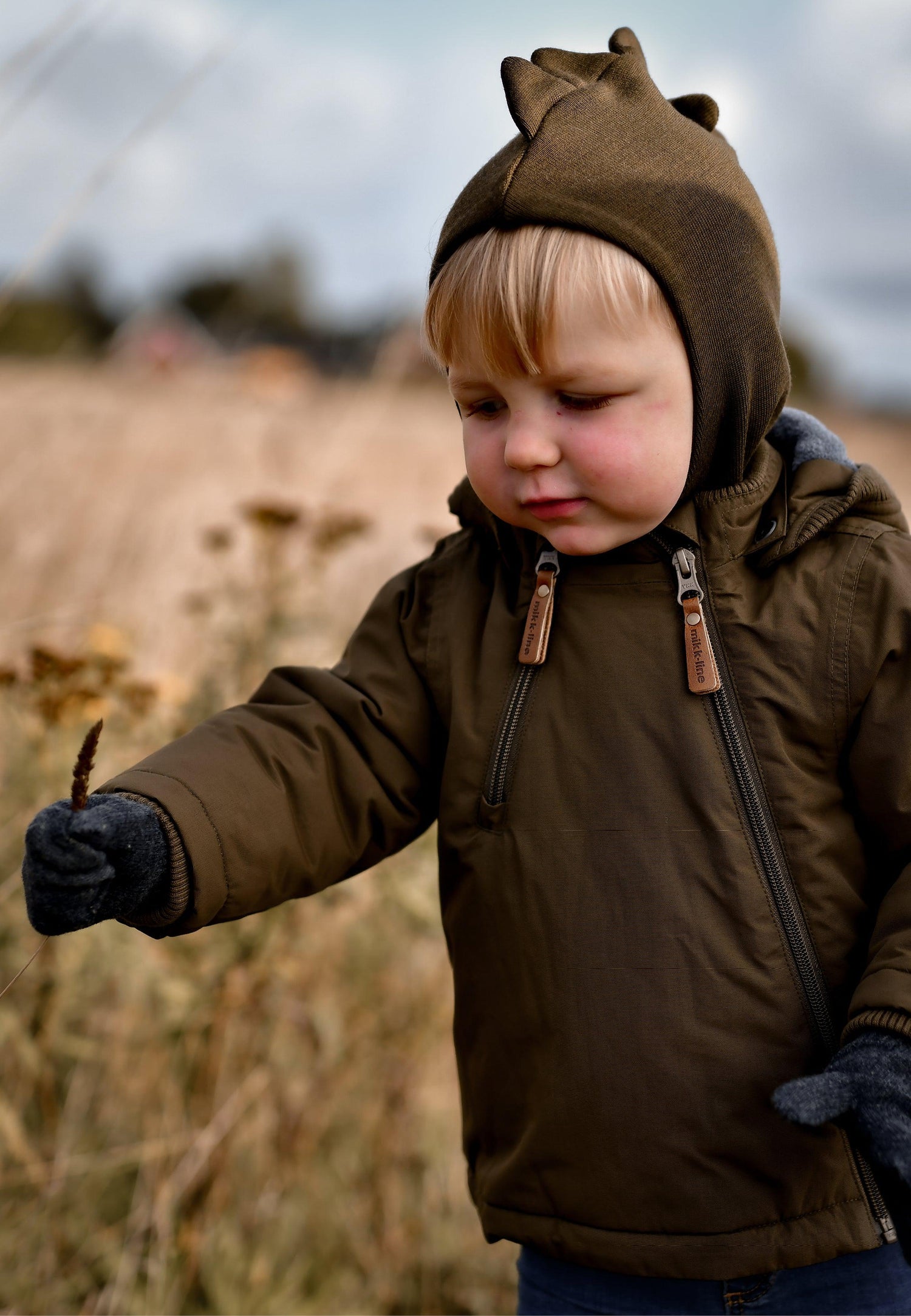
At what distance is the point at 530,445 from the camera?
3.99ft

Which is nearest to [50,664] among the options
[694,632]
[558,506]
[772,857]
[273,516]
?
[273,516]

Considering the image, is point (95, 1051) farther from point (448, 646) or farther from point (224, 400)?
point (224, 400)

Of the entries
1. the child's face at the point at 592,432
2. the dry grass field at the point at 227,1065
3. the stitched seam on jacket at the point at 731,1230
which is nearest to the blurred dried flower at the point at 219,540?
the dry grass field at the point at 227,1065

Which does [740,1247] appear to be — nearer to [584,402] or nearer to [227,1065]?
[584,402]

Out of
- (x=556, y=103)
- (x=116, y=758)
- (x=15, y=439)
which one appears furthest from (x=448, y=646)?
(x=15, y=439)

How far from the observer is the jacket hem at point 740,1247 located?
1223mm

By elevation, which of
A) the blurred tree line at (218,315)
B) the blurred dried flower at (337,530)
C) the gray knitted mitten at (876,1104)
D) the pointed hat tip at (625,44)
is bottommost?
the gray knitted mitten at (876,1104)

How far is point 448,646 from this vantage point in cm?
141

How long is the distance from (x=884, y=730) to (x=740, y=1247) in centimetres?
55

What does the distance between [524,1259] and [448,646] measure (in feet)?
2.47

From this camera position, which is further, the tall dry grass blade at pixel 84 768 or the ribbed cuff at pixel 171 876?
the ribbed cuff at pixel 171 876

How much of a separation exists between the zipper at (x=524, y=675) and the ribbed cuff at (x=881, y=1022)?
1.37 ft

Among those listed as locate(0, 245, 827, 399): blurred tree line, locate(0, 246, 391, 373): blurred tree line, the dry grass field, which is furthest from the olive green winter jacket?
locate(0, 246, 391, 373): blurred tree line

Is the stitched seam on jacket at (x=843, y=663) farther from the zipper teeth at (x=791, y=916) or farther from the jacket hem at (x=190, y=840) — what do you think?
the jacket hem at (x=190, y=840)
